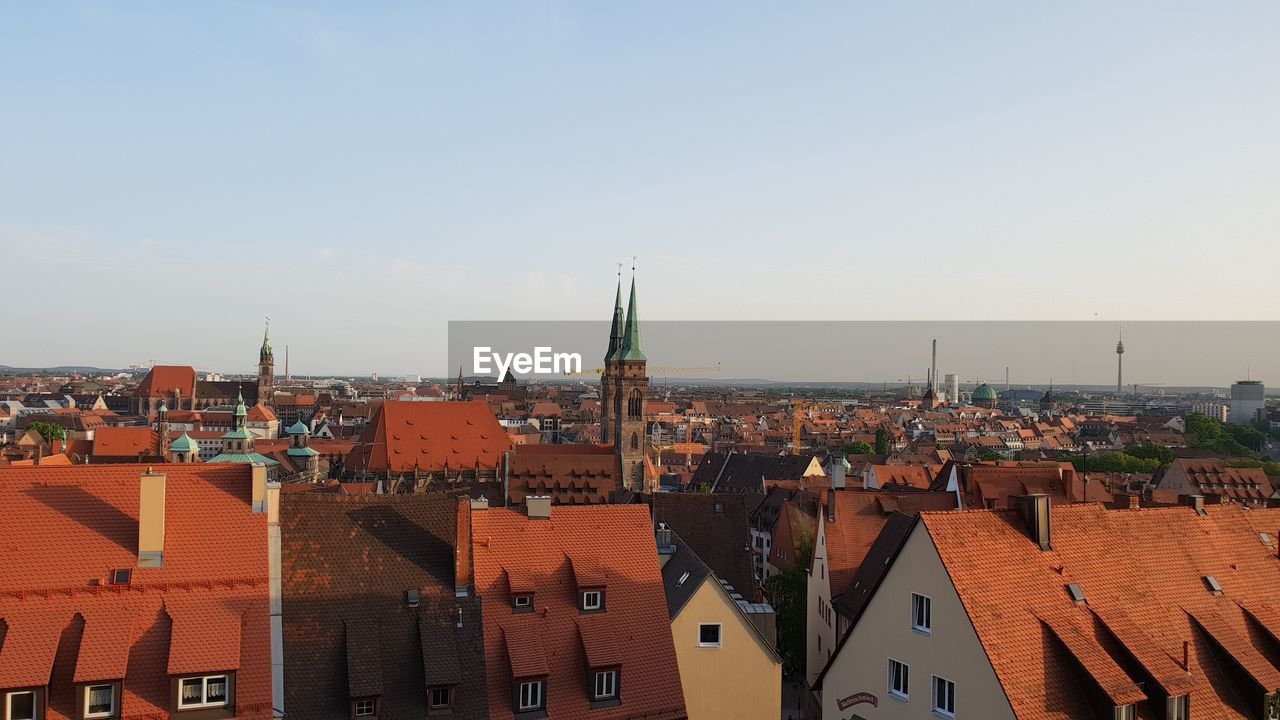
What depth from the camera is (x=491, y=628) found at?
890 inches

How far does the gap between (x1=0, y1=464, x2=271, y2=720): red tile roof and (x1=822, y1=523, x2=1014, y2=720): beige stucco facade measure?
1414 centimetres

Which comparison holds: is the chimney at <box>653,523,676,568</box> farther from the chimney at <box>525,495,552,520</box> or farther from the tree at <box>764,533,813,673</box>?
the tree at <box>764,533,813,673</box>

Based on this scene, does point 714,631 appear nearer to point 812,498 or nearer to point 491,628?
Answer: point 491,628

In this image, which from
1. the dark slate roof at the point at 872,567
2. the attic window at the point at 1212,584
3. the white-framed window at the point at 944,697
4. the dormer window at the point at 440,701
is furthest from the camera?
the dark slate roof at the point at 872,567

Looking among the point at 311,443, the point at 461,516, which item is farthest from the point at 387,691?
the point at 311,443

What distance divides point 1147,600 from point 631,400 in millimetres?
81869

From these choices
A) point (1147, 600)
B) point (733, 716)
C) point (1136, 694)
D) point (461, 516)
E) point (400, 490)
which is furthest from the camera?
point (400, 490)

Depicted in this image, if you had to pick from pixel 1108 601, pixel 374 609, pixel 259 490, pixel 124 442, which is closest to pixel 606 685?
pixel 374 609

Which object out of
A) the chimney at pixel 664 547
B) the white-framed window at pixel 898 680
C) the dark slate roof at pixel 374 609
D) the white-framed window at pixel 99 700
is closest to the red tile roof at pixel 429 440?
the chimney at pixel 664 547

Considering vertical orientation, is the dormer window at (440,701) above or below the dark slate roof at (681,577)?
below

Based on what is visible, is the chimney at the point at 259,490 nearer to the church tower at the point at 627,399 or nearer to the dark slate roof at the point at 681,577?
the dark slate roof at the point at 681,577

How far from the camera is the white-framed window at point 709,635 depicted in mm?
26828

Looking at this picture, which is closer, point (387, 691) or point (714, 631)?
point (387, 691)

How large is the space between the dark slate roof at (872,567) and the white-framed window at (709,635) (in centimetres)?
1039
